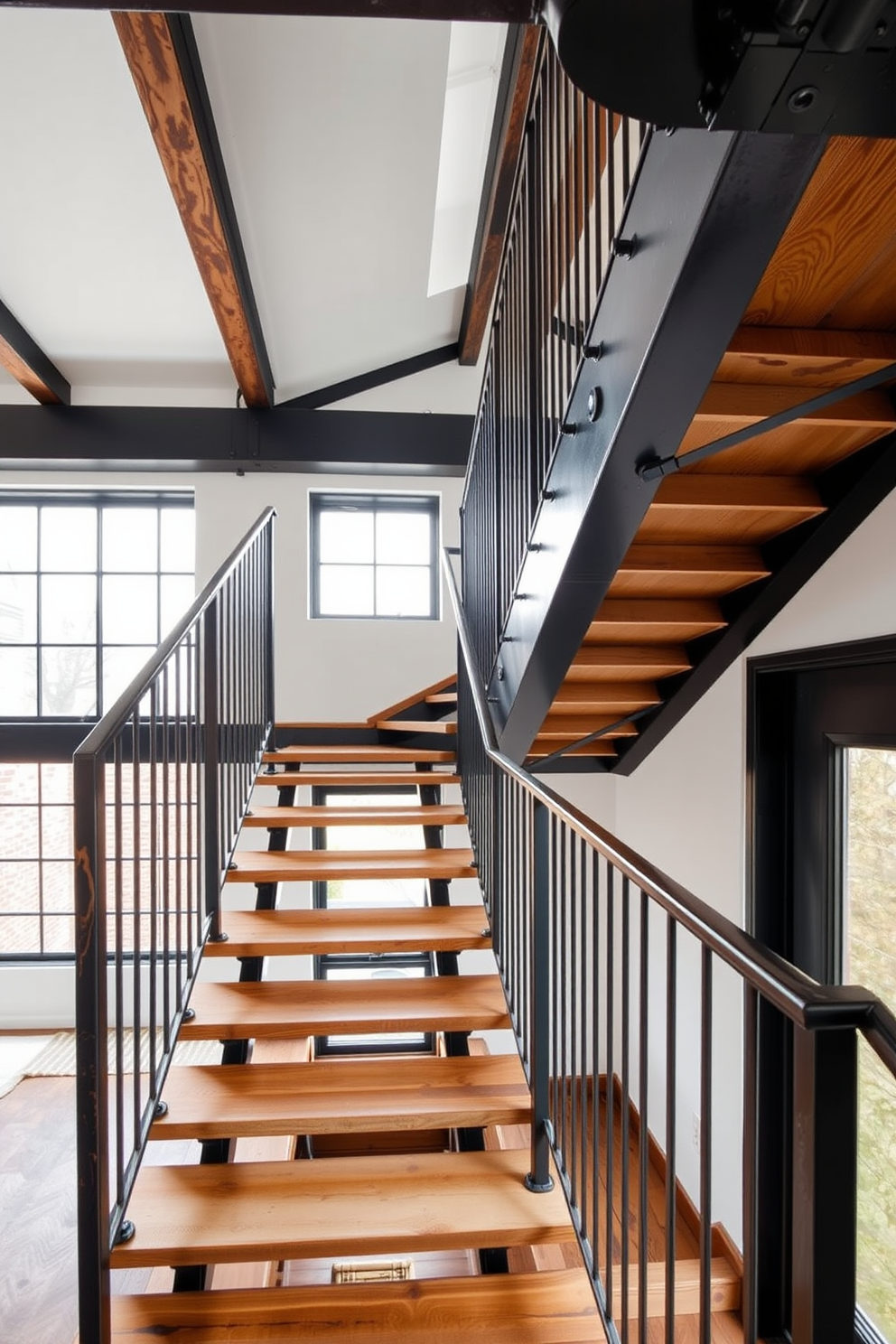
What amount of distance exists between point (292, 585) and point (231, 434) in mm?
975

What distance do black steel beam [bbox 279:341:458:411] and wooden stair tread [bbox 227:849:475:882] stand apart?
3.07 metres

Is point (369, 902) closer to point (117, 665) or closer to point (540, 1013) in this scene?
point (117, 665)

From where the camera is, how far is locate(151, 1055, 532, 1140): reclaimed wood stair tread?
1.70 m

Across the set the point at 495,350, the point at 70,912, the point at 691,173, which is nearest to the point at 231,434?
the point at 495,350

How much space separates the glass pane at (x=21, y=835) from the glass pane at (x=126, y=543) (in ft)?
5.49

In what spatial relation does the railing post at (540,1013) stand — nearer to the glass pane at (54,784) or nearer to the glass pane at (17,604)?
the glass pane at (54,784)

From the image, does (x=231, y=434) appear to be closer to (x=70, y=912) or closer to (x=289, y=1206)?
(x=70, y=912)

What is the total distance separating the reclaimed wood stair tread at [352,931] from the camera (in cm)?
214

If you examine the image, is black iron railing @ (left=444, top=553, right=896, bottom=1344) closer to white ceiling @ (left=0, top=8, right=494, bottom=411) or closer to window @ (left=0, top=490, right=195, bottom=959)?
white ceiling @ (left=0, top=8, right=494, bottom=411)

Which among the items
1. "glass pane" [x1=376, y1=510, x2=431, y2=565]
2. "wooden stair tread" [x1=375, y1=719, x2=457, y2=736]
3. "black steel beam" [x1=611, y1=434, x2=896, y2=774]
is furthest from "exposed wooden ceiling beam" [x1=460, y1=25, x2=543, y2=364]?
"wooden stair tread" [x1=375, y1=719, x2=457, y2=736]

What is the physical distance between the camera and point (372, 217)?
3512mm

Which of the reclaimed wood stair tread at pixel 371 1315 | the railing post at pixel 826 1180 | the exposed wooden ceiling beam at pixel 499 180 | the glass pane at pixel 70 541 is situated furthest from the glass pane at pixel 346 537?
the railing post at pixel 826 1180

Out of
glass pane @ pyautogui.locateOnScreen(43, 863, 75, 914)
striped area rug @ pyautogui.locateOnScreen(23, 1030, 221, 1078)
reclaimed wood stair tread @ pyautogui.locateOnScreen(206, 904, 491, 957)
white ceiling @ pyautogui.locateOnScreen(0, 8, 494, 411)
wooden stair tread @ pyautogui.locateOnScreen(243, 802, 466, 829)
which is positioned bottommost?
striped area rug @ pyautogui.locateOnScreen(23, 1030, 221, 1078)

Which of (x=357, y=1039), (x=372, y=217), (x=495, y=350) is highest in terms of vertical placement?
(x=372, y=217)
